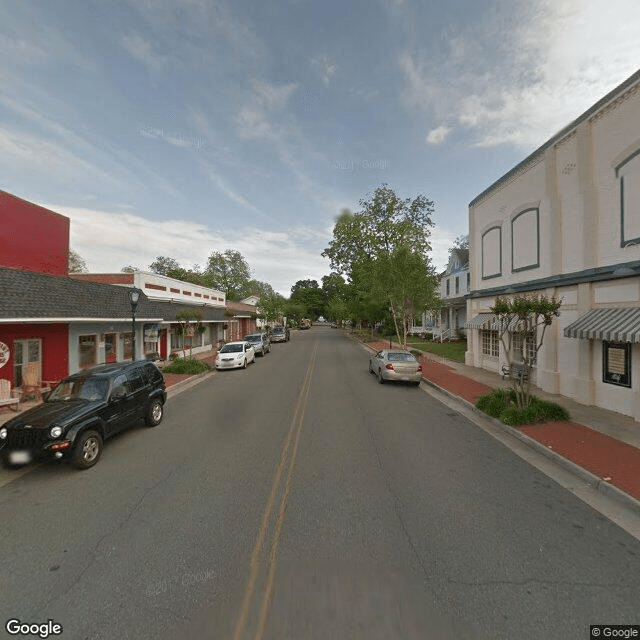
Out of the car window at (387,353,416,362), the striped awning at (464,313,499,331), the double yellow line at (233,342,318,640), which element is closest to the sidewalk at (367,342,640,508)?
the car window at (387,353,416,362)

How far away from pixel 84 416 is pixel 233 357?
11802 mm

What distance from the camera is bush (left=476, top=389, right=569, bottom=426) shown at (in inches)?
308

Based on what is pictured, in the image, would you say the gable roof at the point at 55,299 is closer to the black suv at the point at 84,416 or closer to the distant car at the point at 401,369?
the black suv at the point at 84,416

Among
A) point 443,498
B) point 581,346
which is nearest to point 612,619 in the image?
point 443,498

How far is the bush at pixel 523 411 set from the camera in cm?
782

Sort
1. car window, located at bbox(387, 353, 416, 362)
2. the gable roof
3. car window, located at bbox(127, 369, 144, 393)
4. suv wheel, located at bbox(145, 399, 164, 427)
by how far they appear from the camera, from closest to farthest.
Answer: car window, located at bbox(127, 369, 144, 393) < suv wheel, located at bbox(145, 399, 164, 427) < the gable roof < car window, located at bbox(387, 353, 416, 362)

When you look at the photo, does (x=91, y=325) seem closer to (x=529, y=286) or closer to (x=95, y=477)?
(x=95, y=477)

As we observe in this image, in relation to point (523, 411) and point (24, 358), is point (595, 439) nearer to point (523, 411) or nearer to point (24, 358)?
point (523, 411)

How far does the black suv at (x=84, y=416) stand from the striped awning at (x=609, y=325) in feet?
38.5

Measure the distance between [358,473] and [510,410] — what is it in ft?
16.3

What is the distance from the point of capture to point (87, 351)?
13.4 m

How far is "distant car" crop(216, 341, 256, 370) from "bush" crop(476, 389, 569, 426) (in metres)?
12.8

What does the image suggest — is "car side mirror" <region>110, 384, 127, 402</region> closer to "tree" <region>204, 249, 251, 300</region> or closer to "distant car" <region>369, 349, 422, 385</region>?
"distant car" <region>369, 349, 422, 385</region>

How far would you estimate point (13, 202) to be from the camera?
1068cm
